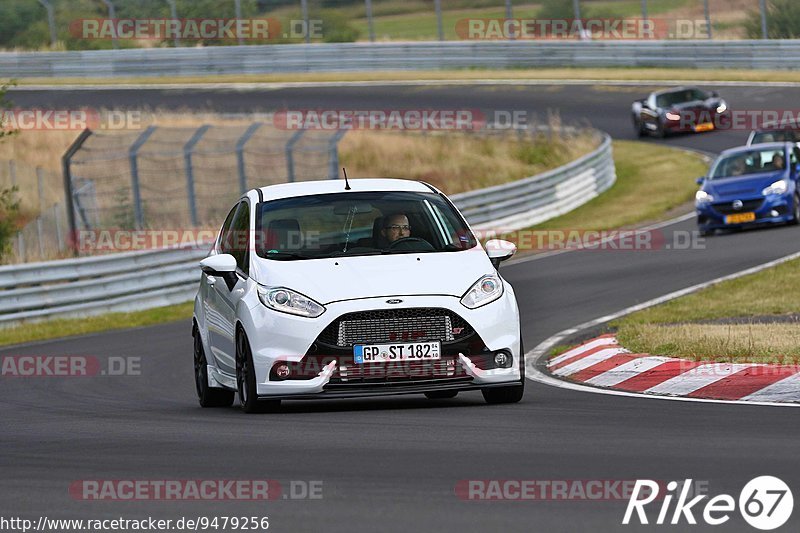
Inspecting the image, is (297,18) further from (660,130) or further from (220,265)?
(220,265)

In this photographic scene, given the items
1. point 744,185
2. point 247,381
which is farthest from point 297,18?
point 247,381

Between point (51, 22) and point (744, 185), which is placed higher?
point (51, 22)

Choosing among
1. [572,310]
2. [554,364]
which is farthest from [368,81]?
[554,364]

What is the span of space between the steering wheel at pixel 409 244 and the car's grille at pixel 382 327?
86cm

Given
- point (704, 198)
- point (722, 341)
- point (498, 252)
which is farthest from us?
point (704, 198)

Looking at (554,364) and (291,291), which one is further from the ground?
(291,291)

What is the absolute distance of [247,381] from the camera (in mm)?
10094

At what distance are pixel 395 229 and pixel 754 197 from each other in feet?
51.1

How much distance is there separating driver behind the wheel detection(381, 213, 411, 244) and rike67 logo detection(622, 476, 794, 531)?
4177 millimetres

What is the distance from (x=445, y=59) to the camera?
51.8m

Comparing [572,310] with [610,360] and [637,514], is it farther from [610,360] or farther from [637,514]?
[637,514]

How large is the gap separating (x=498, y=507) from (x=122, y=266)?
16.2 m

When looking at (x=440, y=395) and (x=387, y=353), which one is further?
(x=440, y=395)

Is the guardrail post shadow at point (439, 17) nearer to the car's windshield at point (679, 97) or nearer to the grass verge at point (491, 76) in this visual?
the grass verge at point (491, 76)
